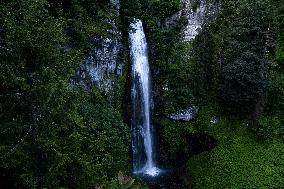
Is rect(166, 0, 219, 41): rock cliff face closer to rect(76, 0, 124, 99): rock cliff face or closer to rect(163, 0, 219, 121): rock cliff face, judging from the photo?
rect(163, 0, 219, 121): rock cliff face

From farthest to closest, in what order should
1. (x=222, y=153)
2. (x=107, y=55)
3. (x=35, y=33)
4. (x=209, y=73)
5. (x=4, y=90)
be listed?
(x=209, y=73) → (x=222, y=153) → (x=107, y=55) → (x=4, y=90) → (x=35, y=33)

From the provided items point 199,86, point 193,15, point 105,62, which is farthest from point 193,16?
point 105,62

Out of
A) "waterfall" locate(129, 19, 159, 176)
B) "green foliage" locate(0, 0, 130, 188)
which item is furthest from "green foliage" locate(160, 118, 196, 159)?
"green foliage" locate(0, 0, 130, 188)

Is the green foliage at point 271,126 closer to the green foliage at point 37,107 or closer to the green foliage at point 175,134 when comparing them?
the green foliage at point 175,134

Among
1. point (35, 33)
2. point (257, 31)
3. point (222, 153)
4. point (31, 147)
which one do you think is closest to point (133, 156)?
point (222, 153)

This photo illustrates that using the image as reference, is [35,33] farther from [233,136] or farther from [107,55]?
[233,136]

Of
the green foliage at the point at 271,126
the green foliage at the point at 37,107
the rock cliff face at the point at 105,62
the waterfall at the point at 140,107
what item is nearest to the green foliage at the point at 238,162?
the green foliage at the point at 271,126

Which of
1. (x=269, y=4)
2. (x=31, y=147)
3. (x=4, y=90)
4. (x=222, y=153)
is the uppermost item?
(x=269, y=4)

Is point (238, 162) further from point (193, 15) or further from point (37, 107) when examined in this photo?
point (37, 107)
